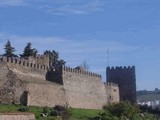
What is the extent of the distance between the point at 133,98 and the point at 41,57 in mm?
20988

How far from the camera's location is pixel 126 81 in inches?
3113

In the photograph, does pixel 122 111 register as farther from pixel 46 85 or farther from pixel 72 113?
pixel 46 85

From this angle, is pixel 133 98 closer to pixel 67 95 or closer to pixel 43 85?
pixel 67 95

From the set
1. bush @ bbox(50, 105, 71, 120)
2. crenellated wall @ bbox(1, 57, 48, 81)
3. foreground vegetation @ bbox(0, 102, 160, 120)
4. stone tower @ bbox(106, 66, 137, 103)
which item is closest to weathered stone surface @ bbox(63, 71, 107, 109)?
crenellated wall @ bbox(1, 57, 48, 81)

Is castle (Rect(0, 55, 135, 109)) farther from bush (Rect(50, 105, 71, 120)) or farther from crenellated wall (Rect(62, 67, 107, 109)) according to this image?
bush (Rect(50, 105, 71, 120))

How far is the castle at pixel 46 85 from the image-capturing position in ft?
162

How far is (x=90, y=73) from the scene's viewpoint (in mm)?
67000

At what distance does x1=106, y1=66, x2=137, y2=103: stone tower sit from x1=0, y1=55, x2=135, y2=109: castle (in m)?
6.49

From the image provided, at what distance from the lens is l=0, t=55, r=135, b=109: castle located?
49.4 metres

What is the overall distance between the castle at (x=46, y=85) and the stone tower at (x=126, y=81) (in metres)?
6.49

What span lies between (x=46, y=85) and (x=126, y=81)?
2768 cm

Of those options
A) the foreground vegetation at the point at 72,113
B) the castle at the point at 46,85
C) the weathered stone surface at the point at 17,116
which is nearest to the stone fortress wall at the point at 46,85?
the castle at the point at 46,85

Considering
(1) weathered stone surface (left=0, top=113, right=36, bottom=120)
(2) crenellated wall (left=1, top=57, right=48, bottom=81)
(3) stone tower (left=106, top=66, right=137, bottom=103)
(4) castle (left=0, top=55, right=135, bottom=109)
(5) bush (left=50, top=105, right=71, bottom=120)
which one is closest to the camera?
(1) weathered stone surface (left=0, top=113, right=36, bottom=120)

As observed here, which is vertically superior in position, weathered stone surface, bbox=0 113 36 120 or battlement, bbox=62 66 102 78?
→ battlement, bbox=62 66 102 78
